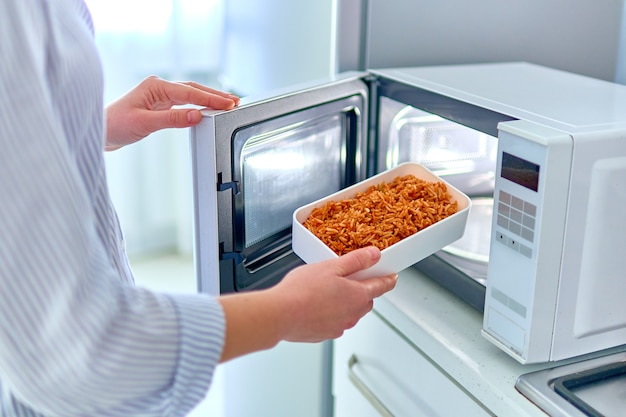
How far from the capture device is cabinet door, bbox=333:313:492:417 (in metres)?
1.00

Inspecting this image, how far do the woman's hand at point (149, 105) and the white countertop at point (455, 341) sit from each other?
0.41 m

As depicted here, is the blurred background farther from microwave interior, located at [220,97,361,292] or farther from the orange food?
the orange food

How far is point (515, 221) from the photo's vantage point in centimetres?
86

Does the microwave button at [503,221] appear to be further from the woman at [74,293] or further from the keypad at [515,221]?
the woman at [74,293]

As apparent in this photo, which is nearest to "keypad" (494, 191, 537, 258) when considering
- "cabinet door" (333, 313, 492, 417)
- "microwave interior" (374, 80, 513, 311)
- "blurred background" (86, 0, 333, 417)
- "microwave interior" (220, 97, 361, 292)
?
"microwave interior" (374, 80, 513, 311)

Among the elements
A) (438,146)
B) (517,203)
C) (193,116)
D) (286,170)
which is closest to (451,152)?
(438,146)

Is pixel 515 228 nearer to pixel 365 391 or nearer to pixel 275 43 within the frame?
pixel 365 391

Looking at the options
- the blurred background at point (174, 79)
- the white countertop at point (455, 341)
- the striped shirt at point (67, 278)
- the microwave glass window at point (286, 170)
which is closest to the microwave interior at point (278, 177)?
the microwave glass window at point (286, 170)

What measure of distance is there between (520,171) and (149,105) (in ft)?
1.70

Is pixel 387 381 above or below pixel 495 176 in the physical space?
below

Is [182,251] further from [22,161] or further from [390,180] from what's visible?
[22,161]

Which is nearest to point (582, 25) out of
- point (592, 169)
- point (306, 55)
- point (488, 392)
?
point (306, 55)

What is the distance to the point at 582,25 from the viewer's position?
53.9 inches

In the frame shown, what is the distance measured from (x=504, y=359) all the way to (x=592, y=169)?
0.28 meters
